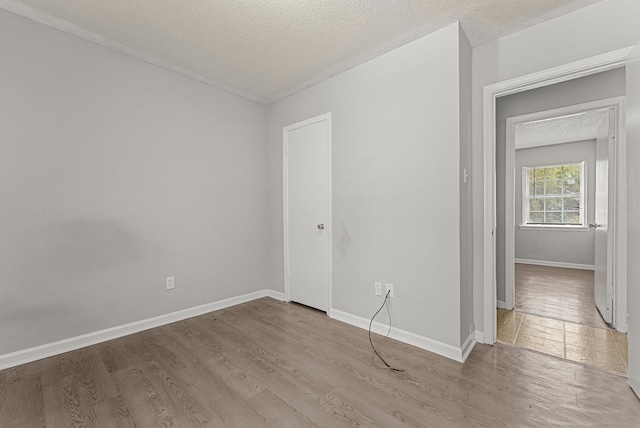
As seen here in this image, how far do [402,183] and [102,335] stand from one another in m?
2.98

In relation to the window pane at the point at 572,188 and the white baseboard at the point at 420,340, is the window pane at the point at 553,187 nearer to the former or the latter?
the window pane at the point at 572,188

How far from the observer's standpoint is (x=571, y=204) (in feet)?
19.5

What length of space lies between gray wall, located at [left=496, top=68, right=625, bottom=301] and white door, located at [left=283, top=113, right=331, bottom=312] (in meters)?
2.07

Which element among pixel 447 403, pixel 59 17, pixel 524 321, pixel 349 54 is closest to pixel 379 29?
pixel 349 54

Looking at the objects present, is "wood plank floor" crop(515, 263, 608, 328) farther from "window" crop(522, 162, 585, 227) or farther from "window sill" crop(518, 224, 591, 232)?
"window" crop(522, 162, 585, 227)

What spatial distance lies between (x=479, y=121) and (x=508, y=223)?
5.24 ft

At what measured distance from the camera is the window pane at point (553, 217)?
6066 mm

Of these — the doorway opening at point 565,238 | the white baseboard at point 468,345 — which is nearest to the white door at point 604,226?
the doorway opening at point 565,238

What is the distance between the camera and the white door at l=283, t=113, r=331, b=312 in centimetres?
320

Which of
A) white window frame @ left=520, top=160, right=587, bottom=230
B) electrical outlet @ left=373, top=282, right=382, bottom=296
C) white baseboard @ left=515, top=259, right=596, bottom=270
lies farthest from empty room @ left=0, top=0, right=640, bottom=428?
white window frame @ left=520, top=160, right=587, bottom=230

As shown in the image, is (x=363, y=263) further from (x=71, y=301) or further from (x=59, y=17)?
(x=59, y=17)

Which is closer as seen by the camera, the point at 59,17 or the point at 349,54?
the point at 59,17

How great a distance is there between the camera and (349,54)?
270 centimetres

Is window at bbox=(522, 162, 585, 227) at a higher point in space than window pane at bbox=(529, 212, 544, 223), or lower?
higher
